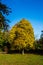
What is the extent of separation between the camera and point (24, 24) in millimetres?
67062

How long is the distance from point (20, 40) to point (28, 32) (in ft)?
12.9

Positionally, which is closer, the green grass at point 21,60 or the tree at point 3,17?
the tree at point 3,17

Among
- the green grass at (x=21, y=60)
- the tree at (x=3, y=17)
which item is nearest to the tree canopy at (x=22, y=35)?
the green grass at (x=21, y=60)

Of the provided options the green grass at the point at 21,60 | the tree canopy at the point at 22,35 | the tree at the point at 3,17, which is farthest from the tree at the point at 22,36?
the tree at the point at 3,17

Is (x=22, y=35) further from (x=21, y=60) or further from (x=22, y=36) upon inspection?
(x=21, y=60)

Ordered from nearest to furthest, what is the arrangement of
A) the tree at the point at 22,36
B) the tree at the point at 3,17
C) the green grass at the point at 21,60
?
the tree at the point at 3,17, the green grass at the point at 21,60, the tree at the point at 22,36

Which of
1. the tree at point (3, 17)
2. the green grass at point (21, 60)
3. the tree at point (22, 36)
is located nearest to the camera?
the tree at point (3, 17)

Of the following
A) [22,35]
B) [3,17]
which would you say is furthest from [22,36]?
[3,17]

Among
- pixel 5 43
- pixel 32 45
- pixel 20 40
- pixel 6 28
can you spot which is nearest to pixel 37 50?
pixel 32 45

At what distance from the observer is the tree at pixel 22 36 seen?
6641 cm

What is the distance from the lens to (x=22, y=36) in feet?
220

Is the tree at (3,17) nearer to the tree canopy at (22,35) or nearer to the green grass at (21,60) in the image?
the green grass at (21,60)

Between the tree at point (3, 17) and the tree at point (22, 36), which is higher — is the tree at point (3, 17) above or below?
below

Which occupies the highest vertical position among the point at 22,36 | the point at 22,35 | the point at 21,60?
the point at 22,35
